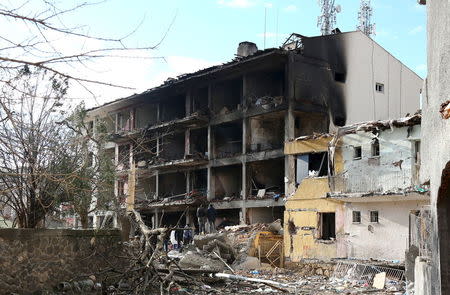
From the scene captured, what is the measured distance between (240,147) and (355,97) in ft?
28.1

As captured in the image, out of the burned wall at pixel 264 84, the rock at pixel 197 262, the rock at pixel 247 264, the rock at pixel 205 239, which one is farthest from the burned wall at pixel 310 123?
the rock at pixel 197 262

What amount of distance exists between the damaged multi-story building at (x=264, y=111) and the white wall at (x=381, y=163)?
311 cm

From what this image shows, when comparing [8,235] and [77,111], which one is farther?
[77,111]

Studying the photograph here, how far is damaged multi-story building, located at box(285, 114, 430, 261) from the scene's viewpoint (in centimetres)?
2311

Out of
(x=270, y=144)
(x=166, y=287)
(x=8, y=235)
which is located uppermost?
(x=270, y=144)

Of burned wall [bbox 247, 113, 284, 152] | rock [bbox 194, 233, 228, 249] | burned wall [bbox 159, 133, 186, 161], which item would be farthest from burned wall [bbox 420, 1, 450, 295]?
burned wall [bbox 159, 133, 186, 161]

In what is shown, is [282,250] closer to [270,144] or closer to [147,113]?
[270,144]

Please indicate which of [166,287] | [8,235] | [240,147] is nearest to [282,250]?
[240,147]

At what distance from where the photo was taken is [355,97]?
34625 millimetres

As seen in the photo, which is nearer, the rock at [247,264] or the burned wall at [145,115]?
the rock at [247,264]

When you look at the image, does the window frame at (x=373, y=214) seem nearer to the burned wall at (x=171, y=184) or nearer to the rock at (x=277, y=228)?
the rock at (x=277, y=228)

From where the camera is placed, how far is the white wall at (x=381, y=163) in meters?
22.9

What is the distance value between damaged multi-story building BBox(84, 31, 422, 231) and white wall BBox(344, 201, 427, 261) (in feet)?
14.1

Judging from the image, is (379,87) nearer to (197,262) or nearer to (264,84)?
(264,84)
